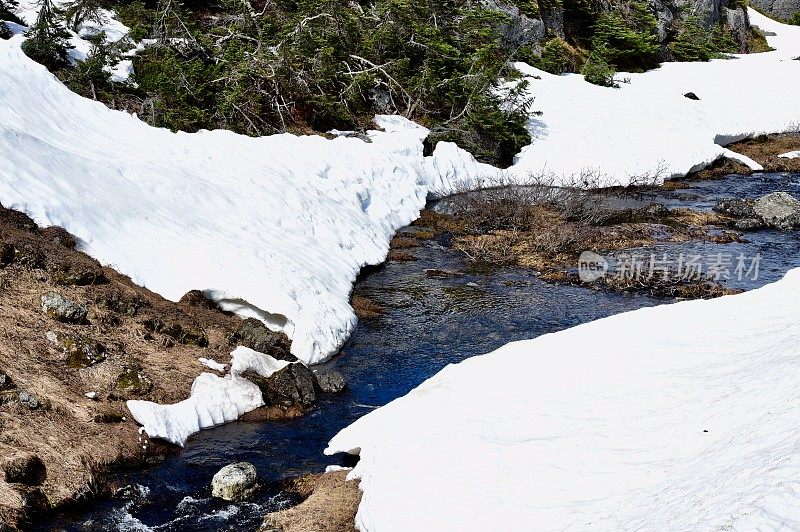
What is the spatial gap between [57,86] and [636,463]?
1724 centimetres

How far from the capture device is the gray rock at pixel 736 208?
24.4m

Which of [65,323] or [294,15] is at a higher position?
[294,15]

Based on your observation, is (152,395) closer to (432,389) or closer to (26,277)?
(26,277)

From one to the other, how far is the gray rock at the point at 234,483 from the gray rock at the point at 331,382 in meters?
3.00

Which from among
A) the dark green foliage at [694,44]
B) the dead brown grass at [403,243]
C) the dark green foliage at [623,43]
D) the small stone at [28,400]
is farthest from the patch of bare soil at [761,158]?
the small stone at [28,400]

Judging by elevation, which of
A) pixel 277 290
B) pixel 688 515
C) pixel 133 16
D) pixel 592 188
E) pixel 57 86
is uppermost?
pixel 133 16

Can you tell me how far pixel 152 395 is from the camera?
11391mm

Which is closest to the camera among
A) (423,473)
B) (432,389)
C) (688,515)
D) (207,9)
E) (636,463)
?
(688,515)

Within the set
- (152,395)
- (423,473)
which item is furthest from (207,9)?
(423,473)

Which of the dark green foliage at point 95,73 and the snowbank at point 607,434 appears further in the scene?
the dark green foliage at point 95,73

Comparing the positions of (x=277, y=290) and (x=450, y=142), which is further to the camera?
(x=450, y=142)

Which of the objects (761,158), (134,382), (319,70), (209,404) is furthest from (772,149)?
(134,382)

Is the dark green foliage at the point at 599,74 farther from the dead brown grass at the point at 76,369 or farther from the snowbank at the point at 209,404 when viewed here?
the snowbank at the point at 209,404

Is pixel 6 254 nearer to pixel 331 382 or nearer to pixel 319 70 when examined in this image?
pixel 331 382
